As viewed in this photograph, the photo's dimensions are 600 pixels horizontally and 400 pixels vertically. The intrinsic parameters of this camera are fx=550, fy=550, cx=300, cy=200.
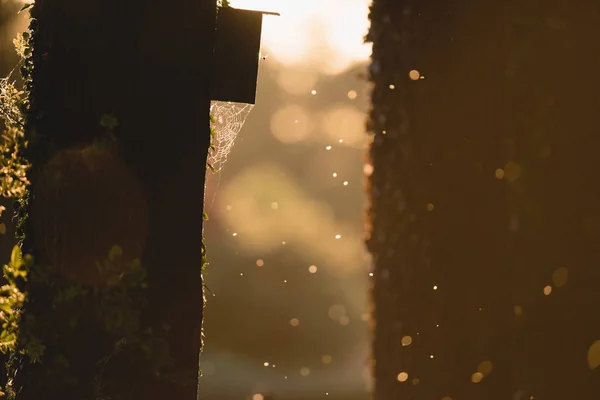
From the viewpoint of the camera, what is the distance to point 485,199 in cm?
358

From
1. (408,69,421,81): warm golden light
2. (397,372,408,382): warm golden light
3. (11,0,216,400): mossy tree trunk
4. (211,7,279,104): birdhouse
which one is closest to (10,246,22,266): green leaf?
(11,0,216,400): mossy tree trunk

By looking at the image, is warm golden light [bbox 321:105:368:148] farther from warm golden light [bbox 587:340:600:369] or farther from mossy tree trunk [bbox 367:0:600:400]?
warm golden light [bbox 587:340:600:369]

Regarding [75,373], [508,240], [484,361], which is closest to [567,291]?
[508,240]

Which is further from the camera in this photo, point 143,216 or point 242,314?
point 242,314

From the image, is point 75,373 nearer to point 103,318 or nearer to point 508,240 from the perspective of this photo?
point 103,318

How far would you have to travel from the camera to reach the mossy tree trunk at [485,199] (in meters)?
2.60

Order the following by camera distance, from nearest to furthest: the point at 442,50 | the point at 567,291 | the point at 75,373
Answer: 1. the point at 567,291
2. the point at 75,373
3. the point at 442,50

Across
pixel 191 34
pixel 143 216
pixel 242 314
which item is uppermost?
pixel 242 314

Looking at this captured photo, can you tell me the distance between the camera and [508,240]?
10.4 ft

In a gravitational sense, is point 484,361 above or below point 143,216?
below

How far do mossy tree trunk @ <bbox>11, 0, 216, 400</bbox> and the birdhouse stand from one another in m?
0.24

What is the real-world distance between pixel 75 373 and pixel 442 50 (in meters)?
3.55

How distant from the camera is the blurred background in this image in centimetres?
1506

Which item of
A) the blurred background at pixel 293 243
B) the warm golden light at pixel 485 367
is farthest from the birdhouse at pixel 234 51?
the blurred background at pixel 293 243
